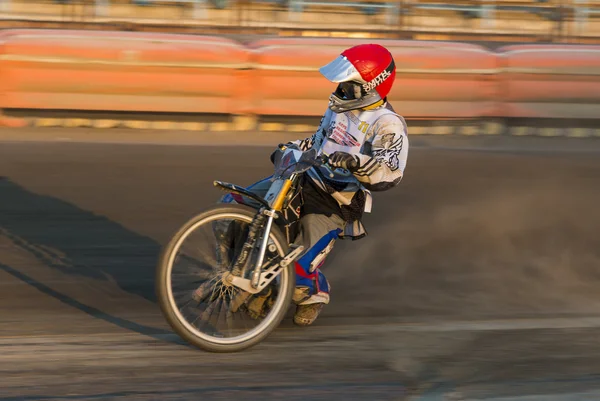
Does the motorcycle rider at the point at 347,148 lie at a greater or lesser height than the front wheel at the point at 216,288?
greater

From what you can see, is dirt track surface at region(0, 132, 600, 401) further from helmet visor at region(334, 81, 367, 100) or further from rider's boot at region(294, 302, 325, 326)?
helmet visor at region(334, 81, 367, 100)

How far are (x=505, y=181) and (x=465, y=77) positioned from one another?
10.6ft

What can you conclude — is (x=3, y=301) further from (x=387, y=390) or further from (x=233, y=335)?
(x=387, y=390)

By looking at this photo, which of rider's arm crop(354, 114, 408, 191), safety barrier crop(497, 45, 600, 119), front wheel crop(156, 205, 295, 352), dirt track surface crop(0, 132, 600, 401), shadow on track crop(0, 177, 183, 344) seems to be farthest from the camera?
safety barrier crop(497, 45, 600, 119)

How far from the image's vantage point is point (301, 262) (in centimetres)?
548

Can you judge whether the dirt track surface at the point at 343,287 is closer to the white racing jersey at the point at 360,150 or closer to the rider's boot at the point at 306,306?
the rider's boot at the point at 306,306

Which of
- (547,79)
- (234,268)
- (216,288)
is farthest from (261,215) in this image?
(547,79)

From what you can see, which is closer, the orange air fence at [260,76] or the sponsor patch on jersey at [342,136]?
the sponsor patch on jersey at [342,136]

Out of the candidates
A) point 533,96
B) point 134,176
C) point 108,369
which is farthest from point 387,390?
point 533,96

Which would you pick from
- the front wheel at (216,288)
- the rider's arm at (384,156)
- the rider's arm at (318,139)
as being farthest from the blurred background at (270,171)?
the rider's arm at (318,139)

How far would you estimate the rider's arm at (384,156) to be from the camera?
16.8 feet

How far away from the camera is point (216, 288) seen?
525 cm

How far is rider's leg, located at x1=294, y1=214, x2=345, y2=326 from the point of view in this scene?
5449 millimetres

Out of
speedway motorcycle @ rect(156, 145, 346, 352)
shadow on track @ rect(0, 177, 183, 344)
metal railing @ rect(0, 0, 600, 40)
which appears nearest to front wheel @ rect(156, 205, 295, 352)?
speedway motorcycle @ rect(156, 145, 346, 352)
